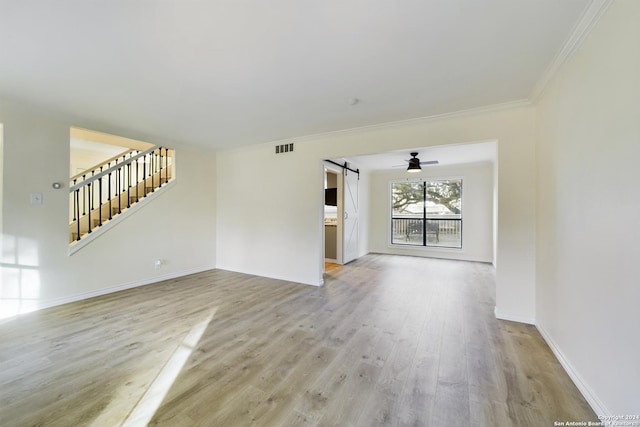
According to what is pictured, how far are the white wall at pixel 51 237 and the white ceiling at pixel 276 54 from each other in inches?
17.4

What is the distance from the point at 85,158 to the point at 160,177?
2.80 metres

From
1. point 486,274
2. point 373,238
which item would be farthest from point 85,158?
point 486,274

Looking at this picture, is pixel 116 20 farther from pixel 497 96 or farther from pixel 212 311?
pixel 497 96

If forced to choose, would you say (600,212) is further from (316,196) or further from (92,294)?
(92,294)

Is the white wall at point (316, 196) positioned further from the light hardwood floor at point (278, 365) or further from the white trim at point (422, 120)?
the light hardwood floor at point (278, 365)

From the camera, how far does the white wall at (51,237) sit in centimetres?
304

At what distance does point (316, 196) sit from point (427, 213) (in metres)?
4.40

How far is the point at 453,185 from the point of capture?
277 inches

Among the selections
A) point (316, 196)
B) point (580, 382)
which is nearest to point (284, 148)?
point (316, 196)

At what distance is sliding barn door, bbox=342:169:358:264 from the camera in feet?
20.4

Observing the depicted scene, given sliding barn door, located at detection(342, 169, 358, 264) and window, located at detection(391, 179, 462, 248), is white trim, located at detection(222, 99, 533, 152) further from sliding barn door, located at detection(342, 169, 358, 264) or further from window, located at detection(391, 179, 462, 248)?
window, located at detection(391, 179, 462, 248)

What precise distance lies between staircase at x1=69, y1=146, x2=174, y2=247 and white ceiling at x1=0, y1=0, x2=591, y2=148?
1088 millimetres

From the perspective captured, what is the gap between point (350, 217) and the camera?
6.56m

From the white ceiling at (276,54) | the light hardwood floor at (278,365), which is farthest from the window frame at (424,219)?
the white ceiling at (276,54)
